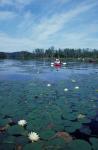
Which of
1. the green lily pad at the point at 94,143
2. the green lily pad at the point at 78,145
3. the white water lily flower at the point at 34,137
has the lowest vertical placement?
the green lily pad at the point at 94,143

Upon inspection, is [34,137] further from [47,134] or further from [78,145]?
[78,145]

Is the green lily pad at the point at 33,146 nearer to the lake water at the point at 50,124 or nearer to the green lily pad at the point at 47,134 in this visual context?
the lake water at the point at 50,124

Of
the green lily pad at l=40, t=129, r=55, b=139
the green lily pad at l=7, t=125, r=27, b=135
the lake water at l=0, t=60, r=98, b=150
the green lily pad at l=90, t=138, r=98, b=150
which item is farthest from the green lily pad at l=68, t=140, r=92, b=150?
the green lily pad at l=7, t=125, r=27, b=135

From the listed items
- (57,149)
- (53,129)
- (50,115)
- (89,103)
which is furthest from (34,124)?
(89,103)

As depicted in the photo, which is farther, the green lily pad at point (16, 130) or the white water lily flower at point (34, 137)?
the green lily pad at point (16, 130)

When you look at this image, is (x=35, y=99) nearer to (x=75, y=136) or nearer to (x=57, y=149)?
(x=75, y=136)

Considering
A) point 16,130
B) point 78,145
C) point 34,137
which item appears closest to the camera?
point 78,145

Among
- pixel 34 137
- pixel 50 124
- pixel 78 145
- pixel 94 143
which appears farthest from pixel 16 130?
pixel 94 143

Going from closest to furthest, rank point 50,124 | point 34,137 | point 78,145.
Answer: point 78,145 < point 34,137 < point 50,124

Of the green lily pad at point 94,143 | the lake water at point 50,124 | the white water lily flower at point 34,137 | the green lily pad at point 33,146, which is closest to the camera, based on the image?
the green lily pad at point 33,146

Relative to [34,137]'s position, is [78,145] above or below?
below

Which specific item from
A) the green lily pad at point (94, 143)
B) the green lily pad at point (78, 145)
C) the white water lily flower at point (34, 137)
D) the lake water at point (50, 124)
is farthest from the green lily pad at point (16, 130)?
the green lily pad at point (94, 143)

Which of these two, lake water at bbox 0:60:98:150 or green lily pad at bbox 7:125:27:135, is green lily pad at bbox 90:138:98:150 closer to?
lake water at bbox 0:60:98:150

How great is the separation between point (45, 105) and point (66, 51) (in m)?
179
